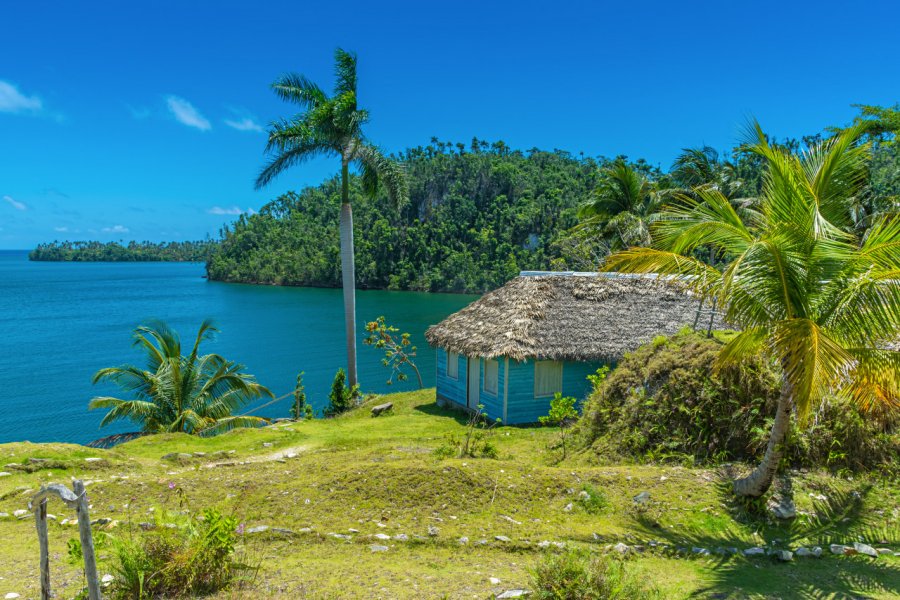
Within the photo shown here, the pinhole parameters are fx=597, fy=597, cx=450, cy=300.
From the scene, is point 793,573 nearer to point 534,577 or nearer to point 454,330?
point 534,577

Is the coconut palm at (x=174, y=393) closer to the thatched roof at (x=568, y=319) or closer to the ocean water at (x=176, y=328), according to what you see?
the thatched roof at (x=568, y=319)

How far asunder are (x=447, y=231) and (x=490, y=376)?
8008 cm

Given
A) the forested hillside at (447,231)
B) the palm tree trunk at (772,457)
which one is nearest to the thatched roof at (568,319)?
the palm tree trunk at (772,457)

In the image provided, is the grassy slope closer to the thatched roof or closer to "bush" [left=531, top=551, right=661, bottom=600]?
"bush" [left=531, top=551, right=661, bottom=600]

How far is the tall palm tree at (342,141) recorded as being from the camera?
20.1 meters

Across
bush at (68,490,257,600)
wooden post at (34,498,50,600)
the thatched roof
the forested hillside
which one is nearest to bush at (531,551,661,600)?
bush at (68,490,257,600)

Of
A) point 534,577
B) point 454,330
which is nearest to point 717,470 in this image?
point 534,577

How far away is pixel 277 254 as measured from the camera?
11019 cm

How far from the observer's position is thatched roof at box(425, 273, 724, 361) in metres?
17.4

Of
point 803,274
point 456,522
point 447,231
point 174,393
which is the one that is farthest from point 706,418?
point 447,231

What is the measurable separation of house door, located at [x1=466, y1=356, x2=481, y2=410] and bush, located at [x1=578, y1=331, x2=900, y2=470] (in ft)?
23.0

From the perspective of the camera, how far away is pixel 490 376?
18.2 m

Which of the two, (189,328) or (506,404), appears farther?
(189,328)

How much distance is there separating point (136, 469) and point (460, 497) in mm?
6376
